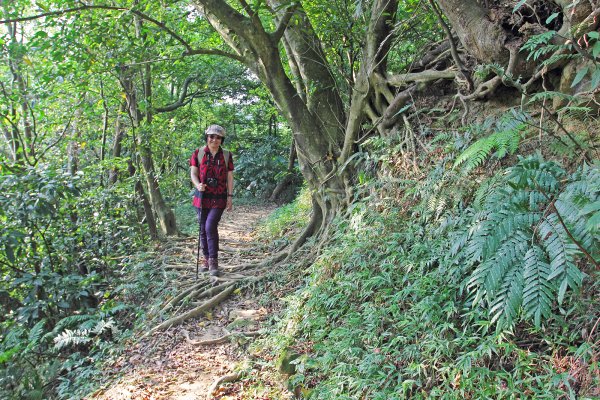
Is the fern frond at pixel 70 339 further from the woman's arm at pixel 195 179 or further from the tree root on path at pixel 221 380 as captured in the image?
the woman's arm at pixel 195 179

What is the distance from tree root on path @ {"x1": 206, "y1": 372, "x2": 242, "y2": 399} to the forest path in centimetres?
2

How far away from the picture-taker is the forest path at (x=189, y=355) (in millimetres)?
3672

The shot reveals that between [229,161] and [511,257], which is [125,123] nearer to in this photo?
[229,161]

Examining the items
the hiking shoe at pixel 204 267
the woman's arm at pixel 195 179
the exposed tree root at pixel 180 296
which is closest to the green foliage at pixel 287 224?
the hiking shoe at pixel 204 267

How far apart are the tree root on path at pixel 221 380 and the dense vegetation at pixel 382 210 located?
1.08 ft

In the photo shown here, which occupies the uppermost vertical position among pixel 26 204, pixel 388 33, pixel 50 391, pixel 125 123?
pixel 125 123

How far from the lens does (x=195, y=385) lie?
12.1 ft

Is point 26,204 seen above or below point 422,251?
above

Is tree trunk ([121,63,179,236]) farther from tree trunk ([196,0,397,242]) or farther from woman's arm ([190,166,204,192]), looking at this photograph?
tree trunk ([196,0,397,242])

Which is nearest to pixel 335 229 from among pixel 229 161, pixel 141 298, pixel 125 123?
pixel 229 161

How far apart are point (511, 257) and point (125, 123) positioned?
9.02 meters

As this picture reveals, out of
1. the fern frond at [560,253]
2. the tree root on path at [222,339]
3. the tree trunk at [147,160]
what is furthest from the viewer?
the tree trunk at [147,160]

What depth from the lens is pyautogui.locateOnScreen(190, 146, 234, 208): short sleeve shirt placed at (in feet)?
18.6

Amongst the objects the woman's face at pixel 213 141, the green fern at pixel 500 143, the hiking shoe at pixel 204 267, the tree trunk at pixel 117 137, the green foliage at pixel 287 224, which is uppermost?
the tree trunk at pixel 117 137
